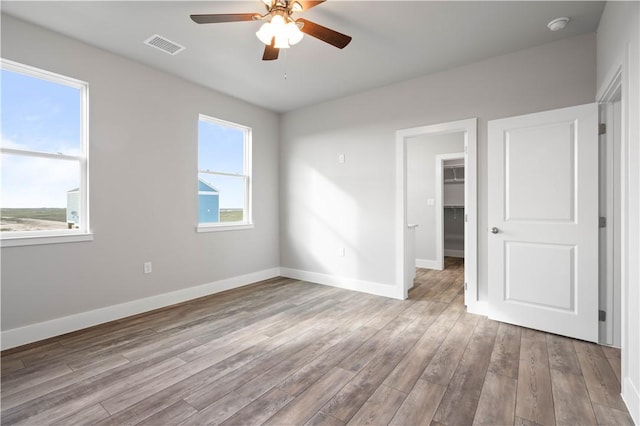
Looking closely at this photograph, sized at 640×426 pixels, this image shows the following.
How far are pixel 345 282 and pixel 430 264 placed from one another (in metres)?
2.32

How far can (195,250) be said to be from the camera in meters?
3.96

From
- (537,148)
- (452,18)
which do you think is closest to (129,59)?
(452,18)

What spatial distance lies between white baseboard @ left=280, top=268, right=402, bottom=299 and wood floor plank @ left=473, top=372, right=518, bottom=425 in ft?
6.18

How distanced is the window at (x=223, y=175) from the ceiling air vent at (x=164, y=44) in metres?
1.07

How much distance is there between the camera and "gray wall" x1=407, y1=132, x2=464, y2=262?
588 cm

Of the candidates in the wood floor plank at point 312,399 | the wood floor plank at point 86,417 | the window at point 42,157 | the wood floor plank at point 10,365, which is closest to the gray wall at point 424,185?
the wood floor plank at point 312,399

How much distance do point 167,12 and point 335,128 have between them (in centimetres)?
255

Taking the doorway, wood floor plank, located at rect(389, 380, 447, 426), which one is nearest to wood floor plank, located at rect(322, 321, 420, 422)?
wood floor plank, located at rect(389, 380, 447, 426)

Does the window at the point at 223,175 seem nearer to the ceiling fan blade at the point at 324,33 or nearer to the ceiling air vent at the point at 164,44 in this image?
the ceiling air vent at the point at 164,44

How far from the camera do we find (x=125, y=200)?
3.29m

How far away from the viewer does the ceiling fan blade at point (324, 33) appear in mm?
2125

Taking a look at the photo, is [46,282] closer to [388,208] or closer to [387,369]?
[387,369]

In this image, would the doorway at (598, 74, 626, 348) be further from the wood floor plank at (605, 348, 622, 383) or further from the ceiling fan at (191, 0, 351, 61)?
the ceiling fan at (191, 0, 351, 61)

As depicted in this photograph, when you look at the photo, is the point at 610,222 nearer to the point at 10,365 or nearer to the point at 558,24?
the point at 558,24
